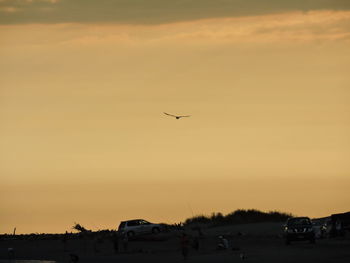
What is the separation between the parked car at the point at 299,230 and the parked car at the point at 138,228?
20527mm

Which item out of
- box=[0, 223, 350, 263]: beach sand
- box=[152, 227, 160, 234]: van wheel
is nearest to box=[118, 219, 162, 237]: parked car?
box=[152, 227, 160, 234]: van wheel

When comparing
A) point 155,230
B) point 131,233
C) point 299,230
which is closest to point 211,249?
point 299,230

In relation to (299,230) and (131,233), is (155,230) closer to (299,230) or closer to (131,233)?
(131,233)

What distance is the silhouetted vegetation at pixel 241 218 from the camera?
99.1 metres

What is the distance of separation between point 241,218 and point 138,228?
1543 centimetres

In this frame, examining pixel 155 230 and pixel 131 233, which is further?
pixel 155 230

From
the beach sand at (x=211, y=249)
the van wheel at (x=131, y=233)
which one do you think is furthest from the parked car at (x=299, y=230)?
the van wheel at (x=131, y=233)

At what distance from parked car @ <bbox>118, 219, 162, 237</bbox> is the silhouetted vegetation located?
10.4 meters

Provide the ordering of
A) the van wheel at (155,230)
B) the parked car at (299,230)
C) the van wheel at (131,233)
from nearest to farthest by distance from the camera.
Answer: the parked car at (299,230) < the van wheel at (131,233) < the van wheel at (155,230)

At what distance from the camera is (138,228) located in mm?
88500

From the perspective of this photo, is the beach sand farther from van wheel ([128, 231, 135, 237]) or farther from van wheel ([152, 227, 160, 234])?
van wheel ([128, 231, 135, 237])

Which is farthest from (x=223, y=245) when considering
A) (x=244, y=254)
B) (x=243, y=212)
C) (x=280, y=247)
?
(x=243, y=212)

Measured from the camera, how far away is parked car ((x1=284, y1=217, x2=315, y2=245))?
226 feet

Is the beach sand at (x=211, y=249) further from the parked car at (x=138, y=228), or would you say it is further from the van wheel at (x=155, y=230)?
the parked car at (x=138, y=228)
